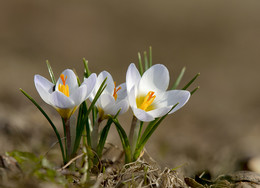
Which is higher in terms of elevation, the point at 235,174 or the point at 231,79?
the point at 235,174

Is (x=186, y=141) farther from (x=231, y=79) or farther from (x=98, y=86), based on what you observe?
(x=231, y=79)

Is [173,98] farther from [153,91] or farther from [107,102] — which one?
[107,102]

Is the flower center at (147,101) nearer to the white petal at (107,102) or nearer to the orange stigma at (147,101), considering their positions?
the orange stigma at (147,101)

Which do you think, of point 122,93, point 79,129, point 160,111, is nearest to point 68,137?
point 79,129

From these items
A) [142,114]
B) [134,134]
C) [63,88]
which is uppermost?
[63,88]

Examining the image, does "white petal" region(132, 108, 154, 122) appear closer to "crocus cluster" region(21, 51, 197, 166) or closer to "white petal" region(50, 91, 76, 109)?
"crocus cluster" region(21, 51, 197, 166)

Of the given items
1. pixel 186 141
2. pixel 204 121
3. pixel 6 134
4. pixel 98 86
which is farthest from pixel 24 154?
pixel 204 121

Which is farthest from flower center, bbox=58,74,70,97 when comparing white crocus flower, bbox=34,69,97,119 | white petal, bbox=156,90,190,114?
white petal, bbox=156,90,190,114
